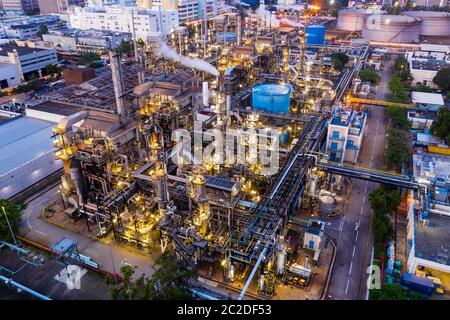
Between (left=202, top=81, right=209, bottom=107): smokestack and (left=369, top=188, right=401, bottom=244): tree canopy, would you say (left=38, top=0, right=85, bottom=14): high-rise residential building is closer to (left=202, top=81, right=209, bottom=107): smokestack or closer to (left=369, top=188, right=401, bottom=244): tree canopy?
(left=202, top=81, right=209, bottom=107): smokestack

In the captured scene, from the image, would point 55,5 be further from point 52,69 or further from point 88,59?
point 52,69

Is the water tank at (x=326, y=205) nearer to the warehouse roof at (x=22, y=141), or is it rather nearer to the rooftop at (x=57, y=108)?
the warehouse roof at (x=22, y=141)

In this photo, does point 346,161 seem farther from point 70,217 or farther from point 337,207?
point 70,217

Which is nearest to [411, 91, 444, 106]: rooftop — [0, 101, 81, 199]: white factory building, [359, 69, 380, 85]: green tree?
[359, 69, 380, 85]: green tree

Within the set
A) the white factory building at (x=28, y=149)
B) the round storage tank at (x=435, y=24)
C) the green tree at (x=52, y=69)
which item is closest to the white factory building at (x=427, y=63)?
the round storage tank at (x=435, y=24)

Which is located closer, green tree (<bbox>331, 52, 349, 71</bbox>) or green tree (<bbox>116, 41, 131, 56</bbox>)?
green tree (<bbox>331, 52, 349, 71</bbox>)

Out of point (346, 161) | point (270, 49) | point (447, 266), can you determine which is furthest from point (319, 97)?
point (447, 266)
